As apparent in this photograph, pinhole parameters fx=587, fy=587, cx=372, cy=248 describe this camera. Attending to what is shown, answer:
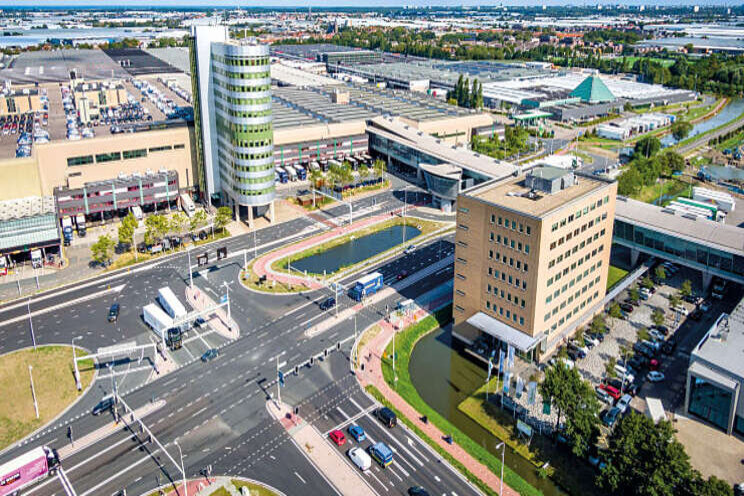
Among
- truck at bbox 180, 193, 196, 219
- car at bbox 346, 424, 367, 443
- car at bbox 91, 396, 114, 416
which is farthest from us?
truck at bbox 180, 193, 196, 219

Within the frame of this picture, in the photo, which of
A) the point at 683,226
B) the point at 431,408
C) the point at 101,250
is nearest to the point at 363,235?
the point at 101,250

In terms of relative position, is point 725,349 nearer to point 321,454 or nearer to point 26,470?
point 321,454

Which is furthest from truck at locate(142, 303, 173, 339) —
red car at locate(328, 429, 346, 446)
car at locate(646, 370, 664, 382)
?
car at locate(646, 370, 664, 382)

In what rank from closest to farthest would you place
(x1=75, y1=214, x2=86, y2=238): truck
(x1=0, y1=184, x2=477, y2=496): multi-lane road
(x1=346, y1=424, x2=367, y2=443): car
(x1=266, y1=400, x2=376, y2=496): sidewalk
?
1. (x1=266, y1=400, x2=376, y2=496): sidewalk
2. (x1=0, y1=184, x2=477, y2=496): multi-lane road
3. (x1=346, y1=424, x2=367, y2=443): car
4. (x1=75, y1=214, x2=86, y2=238): truck

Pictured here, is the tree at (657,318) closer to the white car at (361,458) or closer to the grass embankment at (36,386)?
the white car at (361,458)

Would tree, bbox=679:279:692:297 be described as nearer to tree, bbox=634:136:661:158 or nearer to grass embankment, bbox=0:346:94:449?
tree, bbox=634:136:661:158


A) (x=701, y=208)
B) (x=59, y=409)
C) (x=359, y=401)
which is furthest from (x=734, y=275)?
(x=59, y=409)
